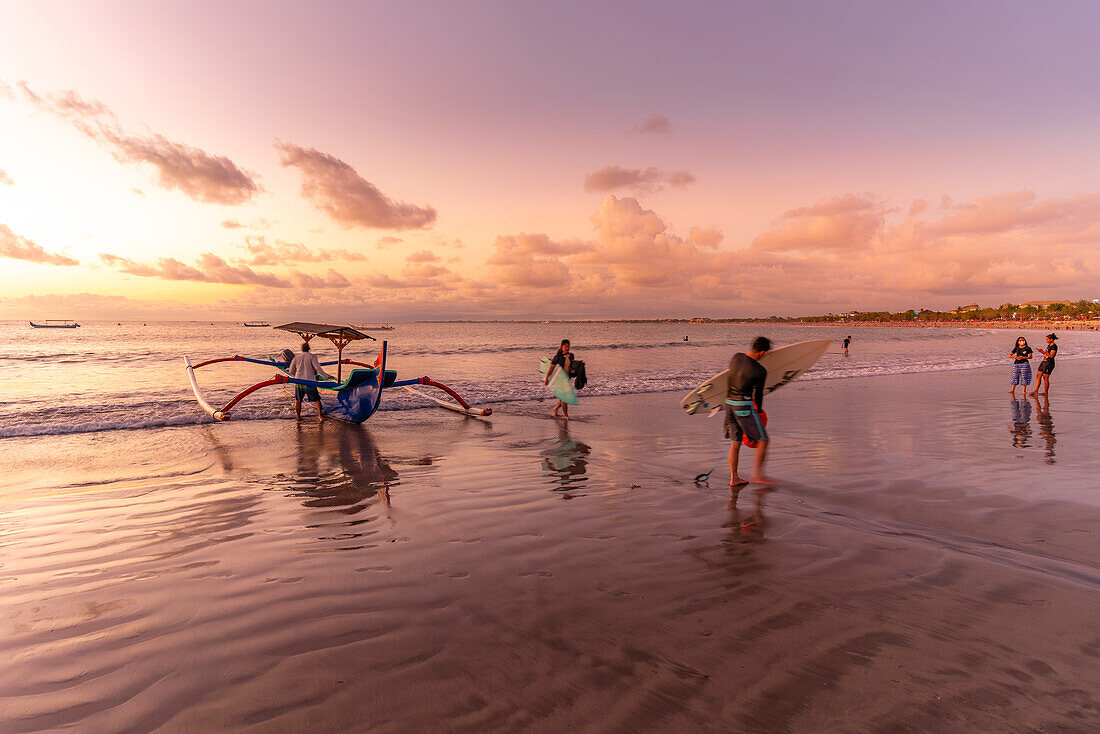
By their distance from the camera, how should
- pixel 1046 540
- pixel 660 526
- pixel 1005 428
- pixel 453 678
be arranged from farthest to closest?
pixel 1005 428
pixel 660 526
pixel 1046 540
pixel 453 678

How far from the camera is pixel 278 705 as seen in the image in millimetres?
2963

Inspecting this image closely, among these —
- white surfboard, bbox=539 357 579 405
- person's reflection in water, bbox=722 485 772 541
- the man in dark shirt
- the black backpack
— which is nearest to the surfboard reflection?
the man in dark shirt

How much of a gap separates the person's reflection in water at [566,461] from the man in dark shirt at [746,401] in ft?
8.27

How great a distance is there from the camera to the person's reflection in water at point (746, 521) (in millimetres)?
5636

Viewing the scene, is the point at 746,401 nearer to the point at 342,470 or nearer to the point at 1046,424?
the point at 342,470

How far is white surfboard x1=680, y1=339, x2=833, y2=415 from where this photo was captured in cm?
873

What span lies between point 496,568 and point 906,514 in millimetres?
5400

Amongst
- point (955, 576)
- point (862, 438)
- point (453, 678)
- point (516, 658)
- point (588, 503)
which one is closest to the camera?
point (453, 678)

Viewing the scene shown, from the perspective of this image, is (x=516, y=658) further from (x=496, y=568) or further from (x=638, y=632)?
(x=496, y=568)

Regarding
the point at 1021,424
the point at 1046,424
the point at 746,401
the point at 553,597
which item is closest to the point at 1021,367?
the point at 1046,424

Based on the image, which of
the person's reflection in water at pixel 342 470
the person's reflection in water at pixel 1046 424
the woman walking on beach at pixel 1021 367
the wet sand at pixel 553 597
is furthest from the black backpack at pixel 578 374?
the woman walking on beach at pixel 1021 367

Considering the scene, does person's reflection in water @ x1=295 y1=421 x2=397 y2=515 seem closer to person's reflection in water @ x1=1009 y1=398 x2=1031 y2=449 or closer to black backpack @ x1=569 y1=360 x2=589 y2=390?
black backpack @ x1=569 y1=360 x2=589 y2=390

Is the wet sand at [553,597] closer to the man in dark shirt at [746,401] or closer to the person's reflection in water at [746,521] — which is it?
the person's reflection in water at [746,521]

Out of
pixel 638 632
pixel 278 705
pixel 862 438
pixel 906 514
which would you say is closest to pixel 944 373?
pixel 862 438
